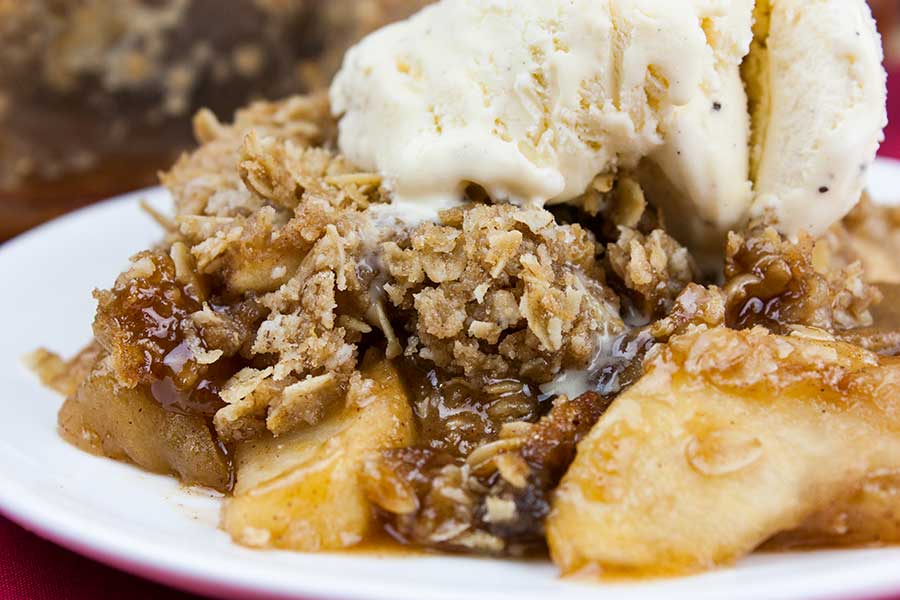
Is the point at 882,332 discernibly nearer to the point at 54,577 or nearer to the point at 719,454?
the point at 719,454

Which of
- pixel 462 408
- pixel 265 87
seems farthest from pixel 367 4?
pixel 462 408

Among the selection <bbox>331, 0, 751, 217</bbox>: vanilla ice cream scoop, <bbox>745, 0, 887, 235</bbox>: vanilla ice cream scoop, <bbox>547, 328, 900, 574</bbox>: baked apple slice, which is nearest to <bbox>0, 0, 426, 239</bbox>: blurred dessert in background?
<bbox>331, 0, 751, 217</bbox>: vanilla ice cream scoop

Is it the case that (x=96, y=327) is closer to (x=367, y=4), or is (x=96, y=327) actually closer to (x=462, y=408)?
(x=462, y=408)

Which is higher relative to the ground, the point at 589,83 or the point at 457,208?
the point at 589,83

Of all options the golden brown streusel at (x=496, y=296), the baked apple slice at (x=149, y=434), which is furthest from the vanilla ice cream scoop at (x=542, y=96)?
the baked apple slice at (x=149, y=434)

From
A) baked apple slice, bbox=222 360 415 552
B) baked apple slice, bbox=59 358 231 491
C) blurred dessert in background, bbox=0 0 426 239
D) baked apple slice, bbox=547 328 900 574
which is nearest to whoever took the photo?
baked apple slice, bbox=547 328 900 574

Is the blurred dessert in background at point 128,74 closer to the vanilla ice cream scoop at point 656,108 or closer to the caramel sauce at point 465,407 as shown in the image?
the vanilla ice cream scoop at point 656,108

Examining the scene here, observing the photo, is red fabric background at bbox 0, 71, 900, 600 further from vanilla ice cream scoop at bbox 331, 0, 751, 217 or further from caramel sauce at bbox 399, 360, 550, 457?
vanilla ice cream scoop at bbox 331, 0, 751, 217

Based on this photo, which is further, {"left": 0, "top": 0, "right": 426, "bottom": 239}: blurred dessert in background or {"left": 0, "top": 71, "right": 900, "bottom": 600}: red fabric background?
{"left": 0, "top": 0, "right": 426, "bottom": 239}: blurred dessert in background
